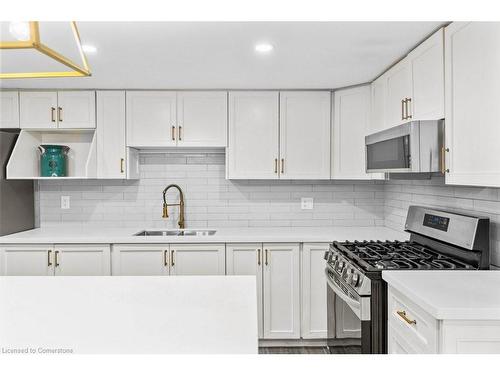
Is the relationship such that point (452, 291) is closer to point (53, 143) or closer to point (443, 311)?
point (443, 311)

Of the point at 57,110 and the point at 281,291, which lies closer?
the point at 281,291

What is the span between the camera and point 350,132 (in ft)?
10.6

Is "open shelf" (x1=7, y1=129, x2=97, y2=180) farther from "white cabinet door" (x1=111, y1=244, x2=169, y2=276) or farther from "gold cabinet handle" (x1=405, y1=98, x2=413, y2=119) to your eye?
"gold cabinet handle" (x1=405, y1=98, x2=413, y2=119)

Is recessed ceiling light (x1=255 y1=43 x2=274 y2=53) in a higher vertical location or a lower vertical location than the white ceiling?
lower

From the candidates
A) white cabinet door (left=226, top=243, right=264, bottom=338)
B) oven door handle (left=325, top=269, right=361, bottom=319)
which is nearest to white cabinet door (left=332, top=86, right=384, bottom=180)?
white cabinet door (left=226, top=243, right=264, bottom=338)

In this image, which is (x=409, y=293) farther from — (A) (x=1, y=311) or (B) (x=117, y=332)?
(A) (x=1, y=311)

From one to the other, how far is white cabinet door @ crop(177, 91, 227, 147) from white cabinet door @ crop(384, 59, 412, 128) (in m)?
1.32

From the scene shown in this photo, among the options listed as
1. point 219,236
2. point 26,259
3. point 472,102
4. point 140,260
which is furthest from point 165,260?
point 472,102

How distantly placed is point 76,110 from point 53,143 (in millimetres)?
514

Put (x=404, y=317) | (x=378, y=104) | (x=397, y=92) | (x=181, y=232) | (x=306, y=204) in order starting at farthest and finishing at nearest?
1. (x=306, y=204)
2. (x=181, y=232)
3. (x=378, y=104)
4. (x=397, y=92)
5. (x=404, y=317)

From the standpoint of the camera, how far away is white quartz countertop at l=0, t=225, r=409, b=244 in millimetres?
2990

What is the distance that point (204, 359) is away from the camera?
0.41 metres

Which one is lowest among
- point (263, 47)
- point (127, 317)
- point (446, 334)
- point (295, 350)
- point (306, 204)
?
point (295, 350)

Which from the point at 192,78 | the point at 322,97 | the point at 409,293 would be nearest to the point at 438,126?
the point at 409,293
